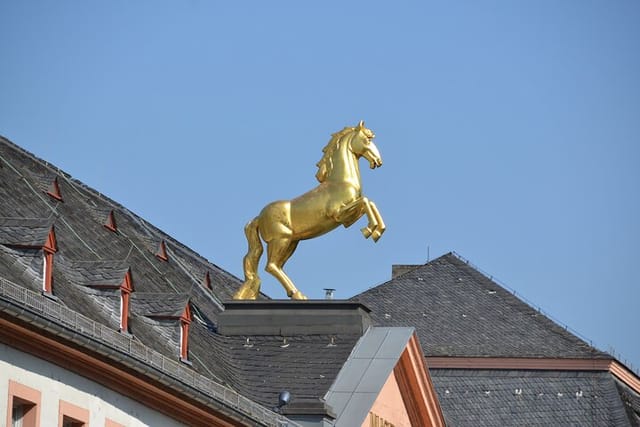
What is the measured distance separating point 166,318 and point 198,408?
3.72 metres

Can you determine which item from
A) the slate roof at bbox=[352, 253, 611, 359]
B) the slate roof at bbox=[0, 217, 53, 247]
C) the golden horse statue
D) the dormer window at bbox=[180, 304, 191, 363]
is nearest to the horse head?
the golden horse statue

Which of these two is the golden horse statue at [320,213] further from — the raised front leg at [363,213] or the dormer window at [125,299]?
the dormer window at [125,299]

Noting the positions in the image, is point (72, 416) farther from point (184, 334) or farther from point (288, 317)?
point (288, 317)

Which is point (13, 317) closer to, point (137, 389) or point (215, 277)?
point (137, 389)

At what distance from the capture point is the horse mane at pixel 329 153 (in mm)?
56625

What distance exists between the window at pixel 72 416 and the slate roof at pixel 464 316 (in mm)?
38150

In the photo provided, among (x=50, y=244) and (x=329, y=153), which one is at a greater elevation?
(x=329, y=153)

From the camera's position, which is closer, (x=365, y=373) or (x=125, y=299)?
(x=125, y=299)

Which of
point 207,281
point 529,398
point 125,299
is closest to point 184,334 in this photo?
point 125,299

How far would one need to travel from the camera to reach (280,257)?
5609cm

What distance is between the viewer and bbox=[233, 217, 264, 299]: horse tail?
56.5 metres

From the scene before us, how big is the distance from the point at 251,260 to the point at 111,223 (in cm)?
380

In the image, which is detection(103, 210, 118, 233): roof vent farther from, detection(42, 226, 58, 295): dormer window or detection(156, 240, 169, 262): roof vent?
detection(42, 226, 58, 295): dormer window

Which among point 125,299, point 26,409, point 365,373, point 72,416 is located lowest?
point 26,409
